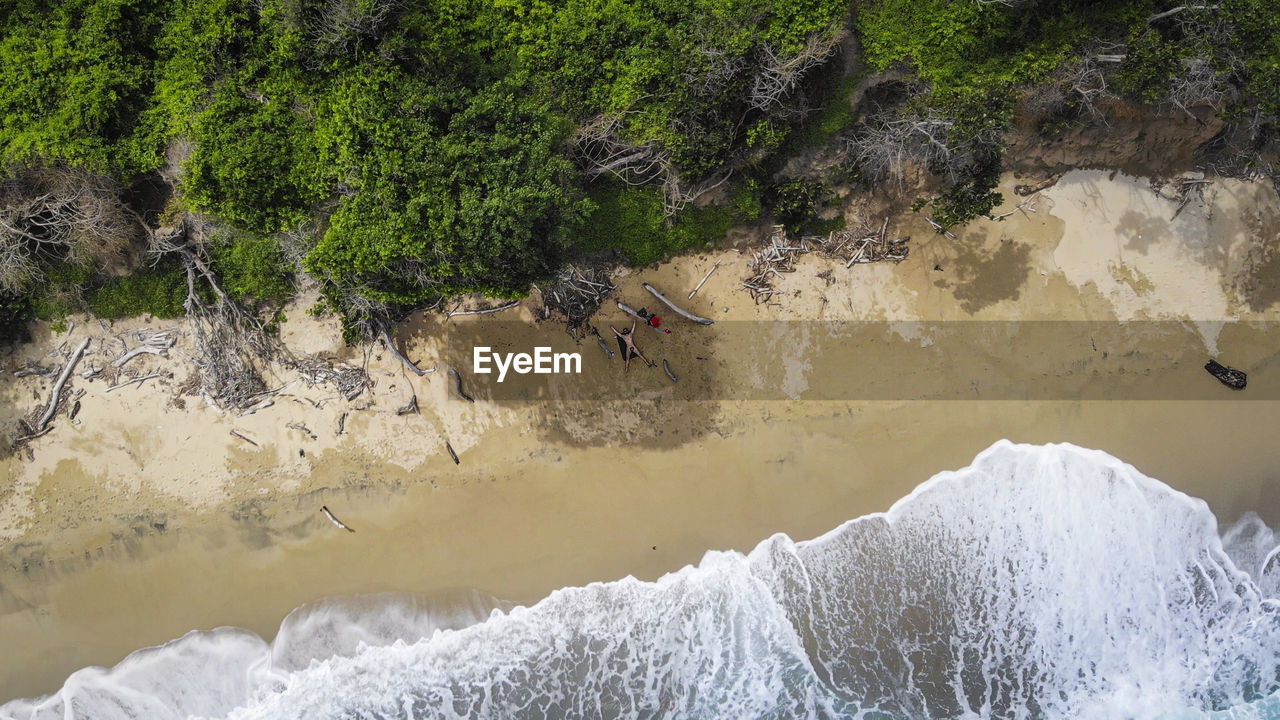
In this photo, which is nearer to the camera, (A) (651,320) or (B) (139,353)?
(A) (651,320)

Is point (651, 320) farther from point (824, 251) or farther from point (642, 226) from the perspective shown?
point (824, 251)

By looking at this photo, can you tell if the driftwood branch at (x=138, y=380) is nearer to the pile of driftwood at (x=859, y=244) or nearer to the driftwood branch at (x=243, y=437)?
the driftwood branch at (x=243, y=437)

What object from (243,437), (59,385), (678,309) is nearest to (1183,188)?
(678,309)

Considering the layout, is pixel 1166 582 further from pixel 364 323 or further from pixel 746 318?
pixel 364 323

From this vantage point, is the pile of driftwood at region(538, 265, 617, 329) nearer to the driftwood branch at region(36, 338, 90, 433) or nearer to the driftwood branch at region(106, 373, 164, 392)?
the driftwood branch at region(106, 373, 164, 392)

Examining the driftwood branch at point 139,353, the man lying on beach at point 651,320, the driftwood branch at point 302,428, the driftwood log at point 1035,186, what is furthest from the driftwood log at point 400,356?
the driftwood log at point 1035,186
